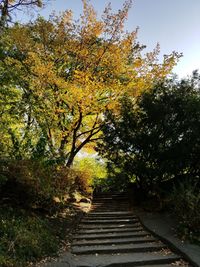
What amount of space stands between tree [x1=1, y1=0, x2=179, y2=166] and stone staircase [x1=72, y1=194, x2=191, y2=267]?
307 cm

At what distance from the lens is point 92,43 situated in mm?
13336

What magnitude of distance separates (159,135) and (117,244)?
4510 millimetres

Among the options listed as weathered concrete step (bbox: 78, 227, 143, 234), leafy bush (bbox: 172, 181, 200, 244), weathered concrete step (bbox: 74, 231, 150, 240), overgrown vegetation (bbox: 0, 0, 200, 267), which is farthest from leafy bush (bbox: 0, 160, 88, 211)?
leafy bush (bbox: 172, 181, 200, 244)

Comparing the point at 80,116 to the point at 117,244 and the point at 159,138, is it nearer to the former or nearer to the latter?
the point at 159,138

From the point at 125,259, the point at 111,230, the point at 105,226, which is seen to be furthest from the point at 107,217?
the point at 125,259

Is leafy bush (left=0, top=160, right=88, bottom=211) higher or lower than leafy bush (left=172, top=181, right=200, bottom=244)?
higher

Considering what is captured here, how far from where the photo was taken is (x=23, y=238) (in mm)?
7445

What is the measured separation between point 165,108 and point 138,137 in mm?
1469

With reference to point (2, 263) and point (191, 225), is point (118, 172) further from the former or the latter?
point (2, 263)

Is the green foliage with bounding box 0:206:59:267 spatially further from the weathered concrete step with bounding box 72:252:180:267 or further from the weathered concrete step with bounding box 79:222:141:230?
the weathered concrete step with bounding box 79:222:141:230

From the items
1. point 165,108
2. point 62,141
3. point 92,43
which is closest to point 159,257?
point 165,108

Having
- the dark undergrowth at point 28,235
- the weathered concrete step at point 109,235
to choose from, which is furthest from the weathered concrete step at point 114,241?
the dark undergrowth at point 28,235

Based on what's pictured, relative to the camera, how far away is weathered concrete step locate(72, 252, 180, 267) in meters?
7.25

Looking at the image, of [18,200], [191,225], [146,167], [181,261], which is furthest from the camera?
[146,167]
